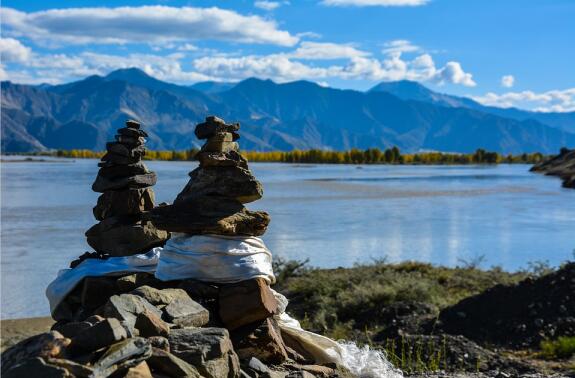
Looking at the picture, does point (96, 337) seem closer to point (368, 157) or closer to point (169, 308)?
point (169, 308)

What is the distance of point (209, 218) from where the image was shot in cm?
702

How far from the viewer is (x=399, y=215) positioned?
120ft

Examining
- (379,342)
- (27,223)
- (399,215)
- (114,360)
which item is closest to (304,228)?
(399,215)

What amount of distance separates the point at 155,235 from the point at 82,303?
1.22 metres

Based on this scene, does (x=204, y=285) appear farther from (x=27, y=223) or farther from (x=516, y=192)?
(x=516, y=192)

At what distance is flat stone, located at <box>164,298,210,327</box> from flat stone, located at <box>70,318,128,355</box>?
98 centimetres

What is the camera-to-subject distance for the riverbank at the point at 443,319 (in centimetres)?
1060

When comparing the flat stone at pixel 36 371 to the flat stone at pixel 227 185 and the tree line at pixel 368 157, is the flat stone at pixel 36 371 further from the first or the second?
the tree line at pixel 368 157

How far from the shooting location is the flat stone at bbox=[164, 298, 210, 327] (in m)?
6.02

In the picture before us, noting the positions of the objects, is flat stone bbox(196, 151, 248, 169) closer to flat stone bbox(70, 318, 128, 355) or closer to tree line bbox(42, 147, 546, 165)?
flat stone bbox(70, 318, 128, 355)

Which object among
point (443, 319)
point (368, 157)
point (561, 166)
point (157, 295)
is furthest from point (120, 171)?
point (368, 157)

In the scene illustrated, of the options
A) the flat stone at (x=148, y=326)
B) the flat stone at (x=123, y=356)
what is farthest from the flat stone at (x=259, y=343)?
the flat stone at (x=123, y=356)

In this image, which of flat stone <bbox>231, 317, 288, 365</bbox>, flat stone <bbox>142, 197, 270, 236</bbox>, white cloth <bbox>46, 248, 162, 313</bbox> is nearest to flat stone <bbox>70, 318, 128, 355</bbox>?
flat stone <bbox>231, 317, 288, 365</bbox>

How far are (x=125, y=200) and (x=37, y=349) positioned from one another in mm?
4223
